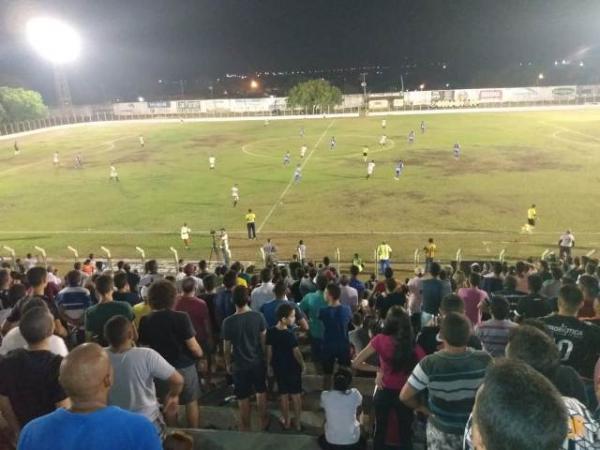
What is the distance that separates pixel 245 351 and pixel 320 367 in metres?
2.29

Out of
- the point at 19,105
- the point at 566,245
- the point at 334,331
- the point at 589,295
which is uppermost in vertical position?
the point at 19,105

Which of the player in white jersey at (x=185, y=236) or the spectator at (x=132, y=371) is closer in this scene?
the spectator at (x=132, y=371)

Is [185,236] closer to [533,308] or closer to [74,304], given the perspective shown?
[74,304]

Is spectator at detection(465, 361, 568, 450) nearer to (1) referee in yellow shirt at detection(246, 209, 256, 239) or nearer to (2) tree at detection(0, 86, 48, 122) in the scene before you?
(1) referee in yellow shirt at detection(246, 209, 256, 239)

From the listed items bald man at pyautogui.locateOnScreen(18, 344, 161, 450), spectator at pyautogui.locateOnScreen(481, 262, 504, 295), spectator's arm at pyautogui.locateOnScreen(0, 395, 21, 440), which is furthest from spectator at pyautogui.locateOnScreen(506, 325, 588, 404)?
spectator at pyautogui.locateOnScreen(481, 262, 504, 295)

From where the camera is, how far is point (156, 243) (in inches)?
957

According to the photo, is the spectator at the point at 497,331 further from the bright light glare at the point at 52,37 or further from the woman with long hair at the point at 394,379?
the bright light glare at the point at 52,37

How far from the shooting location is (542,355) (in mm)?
3779

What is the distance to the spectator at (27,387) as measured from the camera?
14.5 ft

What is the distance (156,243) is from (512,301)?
18.4m

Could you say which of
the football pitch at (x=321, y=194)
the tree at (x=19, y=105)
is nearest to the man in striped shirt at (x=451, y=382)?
the football pitch at (x=321, y=194)

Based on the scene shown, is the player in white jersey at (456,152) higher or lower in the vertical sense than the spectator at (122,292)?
lower

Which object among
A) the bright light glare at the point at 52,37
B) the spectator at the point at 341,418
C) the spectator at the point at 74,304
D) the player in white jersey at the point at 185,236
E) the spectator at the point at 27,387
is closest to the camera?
the spectator at the point at 27,387

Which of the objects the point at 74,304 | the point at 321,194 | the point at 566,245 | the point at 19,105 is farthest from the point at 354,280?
the point at 19,105
